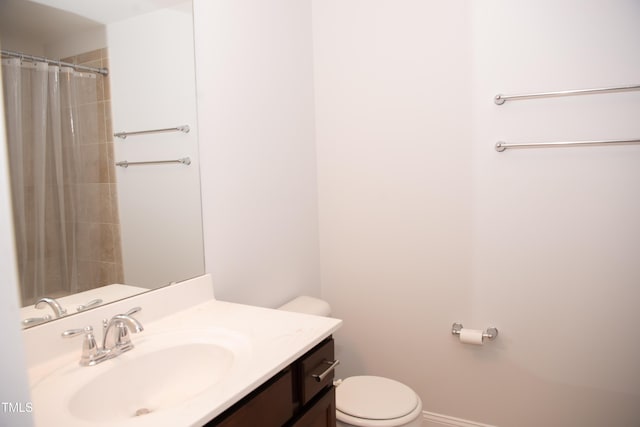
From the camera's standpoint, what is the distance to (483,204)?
6.00ft

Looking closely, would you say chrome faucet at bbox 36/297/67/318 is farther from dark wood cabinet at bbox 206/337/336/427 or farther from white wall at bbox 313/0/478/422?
white wall at bbox 313/0/478/422

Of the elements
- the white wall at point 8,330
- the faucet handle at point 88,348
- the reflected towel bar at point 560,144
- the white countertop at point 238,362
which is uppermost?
the reflected towel bar at point 560,144

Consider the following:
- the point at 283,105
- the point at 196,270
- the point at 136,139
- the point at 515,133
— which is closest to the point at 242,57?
the point at 283,105

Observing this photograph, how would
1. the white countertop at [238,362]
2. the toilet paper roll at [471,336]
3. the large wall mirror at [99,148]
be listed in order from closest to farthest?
the white countertop at [238,362] → the large wall mirror at [99,148] → the toilet paper roll at [471,336]

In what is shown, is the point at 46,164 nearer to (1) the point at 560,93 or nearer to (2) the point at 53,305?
(2) the point at 53,305

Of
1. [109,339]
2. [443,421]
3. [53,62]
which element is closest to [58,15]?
[53,62]

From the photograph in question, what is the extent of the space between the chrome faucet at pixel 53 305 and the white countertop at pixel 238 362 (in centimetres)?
9

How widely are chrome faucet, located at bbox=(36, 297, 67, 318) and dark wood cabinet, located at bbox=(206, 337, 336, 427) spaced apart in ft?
1.77

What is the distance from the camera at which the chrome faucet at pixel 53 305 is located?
1.02 m

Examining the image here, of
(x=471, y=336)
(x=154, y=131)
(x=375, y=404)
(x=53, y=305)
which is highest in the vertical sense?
(x=154, y=131)

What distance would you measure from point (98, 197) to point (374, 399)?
4.13 feet

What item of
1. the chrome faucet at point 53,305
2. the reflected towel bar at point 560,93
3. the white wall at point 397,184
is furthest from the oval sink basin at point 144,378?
the reflected towel bar at point 560,93

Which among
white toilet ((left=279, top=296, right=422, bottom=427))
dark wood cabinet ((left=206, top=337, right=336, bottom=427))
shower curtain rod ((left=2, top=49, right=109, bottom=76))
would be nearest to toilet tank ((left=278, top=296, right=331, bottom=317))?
white toilet ((left=279, top=296, right=422, bottom=427))

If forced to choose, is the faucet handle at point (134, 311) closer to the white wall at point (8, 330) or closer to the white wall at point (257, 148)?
the white wall at point (257, 148)
